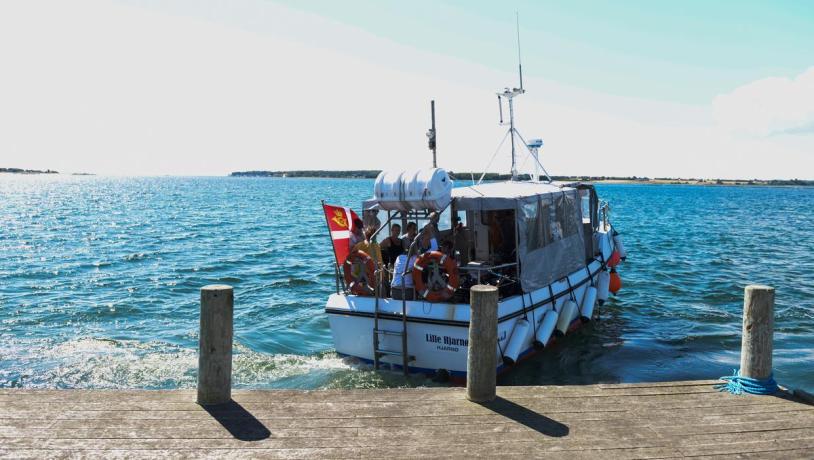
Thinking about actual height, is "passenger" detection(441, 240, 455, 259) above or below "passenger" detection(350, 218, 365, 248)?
below

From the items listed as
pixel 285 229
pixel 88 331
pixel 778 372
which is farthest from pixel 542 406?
pixel 285 229

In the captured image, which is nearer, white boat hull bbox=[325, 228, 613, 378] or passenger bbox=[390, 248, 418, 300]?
white boat hull bbox=[325, 228, 613, 378]

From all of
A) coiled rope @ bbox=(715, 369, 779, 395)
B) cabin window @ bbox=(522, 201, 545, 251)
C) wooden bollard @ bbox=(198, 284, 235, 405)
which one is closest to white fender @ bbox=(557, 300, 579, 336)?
cabin window @ bbox=(522, 201, 545, 251)

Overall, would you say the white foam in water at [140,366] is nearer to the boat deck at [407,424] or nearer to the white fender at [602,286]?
the boat deck at [407,424]

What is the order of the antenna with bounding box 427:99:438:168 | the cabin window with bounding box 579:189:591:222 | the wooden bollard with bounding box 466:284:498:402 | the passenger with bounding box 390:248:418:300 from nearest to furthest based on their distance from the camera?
the wooden bollard with bounding box 466:284:498:402 → the passenger with bounding box 390:248:418:300 → the antenna with bounding box 427:99:438:168 → the cabin window with bounding box 579:189:591:222

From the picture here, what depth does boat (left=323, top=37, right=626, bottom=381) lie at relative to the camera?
33.6 feet

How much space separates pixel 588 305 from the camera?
45.3ft

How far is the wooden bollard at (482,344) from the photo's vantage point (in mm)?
6211

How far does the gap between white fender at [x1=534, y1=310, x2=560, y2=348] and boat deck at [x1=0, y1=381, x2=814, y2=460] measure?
482cm

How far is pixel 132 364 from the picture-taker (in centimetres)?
1162

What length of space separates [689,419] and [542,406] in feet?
4.40

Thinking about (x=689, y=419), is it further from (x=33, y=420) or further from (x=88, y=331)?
(x=88, y=331)

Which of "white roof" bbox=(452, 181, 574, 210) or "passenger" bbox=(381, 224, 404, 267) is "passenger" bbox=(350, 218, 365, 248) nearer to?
"passenger" bbox=(381, 224, 404, 267)

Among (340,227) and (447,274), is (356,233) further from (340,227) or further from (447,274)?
(447,274)
